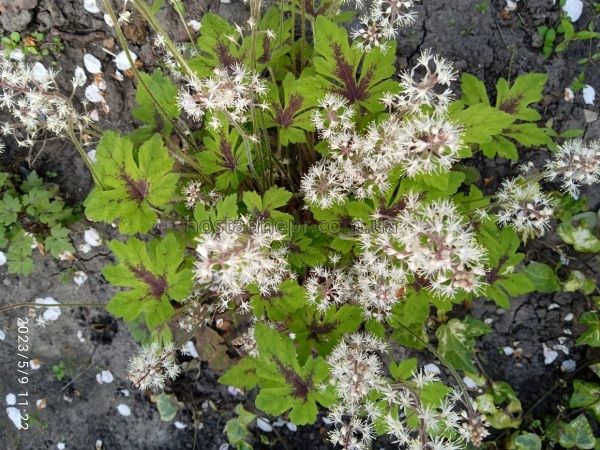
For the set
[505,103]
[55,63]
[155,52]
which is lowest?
[55,63]

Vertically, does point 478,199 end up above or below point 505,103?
below

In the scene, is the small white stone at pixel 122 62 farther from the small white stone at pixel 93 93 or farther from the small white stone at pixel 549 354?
the small white stone at pixel 549 354

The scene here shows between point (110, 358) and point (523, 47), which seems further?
point (110, 358)

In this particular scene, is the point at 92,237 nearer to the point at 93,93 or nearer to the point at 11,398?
the point at 93,93

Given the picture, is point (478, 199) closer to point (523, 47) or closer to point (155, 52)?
point (523, 47)

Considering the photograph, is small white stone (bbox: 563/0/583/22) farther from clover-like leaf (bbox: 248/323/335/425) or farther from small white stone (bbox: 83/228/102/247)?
small white stone (bbox: 83/228/102/247)

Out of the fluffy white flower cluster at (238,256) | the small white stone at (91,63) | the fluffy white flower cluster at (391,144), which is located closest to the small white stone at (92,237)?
the small white stone at (91,63)

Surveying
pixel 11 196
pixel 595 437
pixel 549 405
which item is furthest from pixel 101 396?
pixel 595 437
